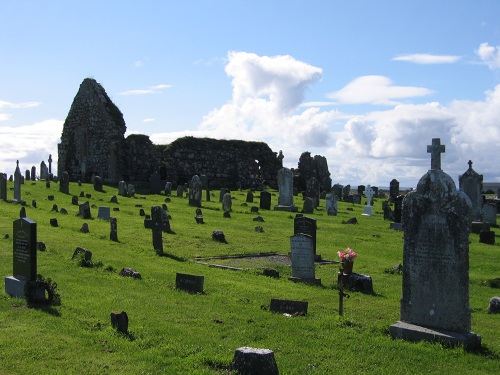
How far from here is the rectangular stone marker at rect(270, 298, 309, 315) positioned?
428 inches

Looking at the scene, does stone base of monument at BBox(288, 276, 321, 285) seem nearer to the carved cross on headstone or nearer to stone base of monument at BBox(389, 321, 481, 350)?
stone base of monument at BBox(389, 321, 481, 350)

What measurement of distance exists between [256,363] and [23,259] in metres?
5.99

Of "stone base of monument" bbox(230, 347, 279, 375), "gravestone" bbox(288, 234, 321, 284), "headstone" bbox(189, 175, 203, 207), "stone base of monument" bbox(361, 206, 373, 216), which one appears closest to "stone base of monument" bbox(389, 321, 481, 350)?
"stone base of monument" bbox(230, 347, 279, 375)

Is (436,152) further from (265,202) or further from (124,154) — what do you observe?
(124,154)

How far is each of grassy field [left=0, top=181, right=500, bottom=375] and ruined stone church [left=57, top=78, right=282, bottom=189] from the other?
30.3m

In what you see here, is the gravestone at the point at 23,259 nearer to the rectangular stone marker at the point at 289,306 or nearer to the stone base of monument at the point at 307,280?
the rectangular stone marker at the point at 289,306

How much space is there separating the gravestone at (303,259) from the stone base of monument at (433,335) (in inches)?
193

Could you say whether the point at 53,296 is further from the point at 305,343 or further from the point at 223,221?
the point at 223,221

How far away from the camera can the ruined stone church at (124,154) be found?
50.0 m

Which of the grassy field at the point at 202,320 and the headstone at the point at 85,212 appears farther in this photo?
the headstone at the point at 85,212

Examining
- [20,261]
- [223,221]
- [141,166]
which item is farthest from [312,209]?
[20,261]

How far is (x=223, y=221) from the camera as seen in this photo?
27.1 m

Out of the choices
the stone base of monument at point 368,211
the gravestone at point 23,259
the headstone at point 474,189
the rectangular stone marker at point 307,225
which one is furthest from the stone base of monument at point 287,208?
the gravestone at point 23,259

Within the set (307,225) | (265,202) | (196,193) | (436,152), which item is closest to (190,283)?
(436,152)
